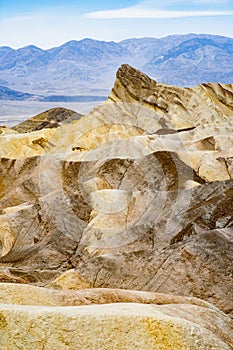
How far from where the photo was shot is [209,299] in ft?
46.2

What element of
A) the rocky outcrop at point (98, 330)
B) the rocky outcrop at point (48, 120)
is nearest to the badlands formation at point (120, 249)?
the rocky outcrop at point (98, 330)

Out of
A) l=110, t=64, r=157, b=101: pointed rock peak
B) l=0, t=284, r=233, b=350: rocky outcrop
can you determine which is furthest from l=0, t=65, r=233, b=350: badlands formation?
l=110, t=64, r=157, b=101: pointed rock peak

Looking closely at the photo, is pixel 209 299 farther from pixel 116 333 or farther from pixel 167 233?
pixel 116 333

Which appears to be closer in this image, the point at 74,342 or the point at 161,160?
the point at 74,342

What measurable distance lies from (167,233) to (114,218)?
119 inches

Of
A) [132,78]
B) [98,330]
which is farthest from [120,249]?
[132,78]

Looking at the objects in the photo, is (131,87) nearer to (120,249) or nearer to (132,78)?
(132,78)

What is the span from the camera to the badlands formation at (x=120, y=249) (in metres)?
8.58

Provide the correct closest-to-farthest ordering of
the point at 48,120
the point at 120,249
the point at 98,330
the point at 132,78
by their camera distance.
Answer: the point at 98,330 < the point at 120,249 < the point at 132,78 < the point at 48,120

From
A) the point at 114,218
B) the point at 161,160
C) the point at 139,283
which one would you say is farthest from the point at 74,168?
the point at 139,283

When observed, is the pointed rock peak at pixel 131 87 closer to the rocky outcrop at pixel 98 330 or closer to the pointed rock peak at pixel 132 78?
the pointed rock peak at pixel 132 78

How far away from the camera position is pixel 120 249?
57.9ft

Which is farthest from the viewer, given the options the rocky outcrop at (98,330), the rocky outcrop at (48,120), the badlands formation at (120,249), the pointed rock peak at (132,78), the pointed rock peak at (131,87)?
the rocky outcrop at (48,120)

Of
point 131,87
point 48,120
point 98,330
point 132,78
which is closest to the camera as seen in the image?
point 98,330
